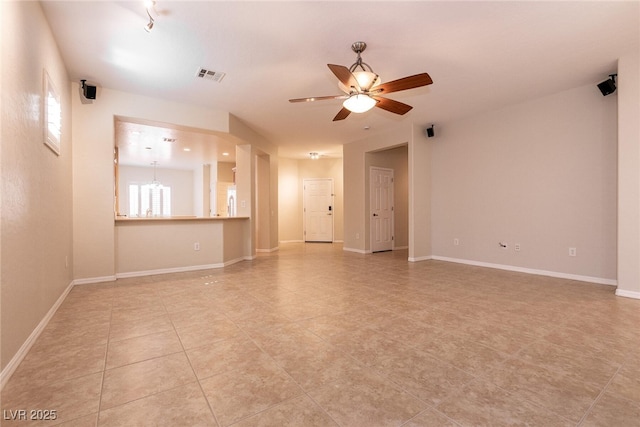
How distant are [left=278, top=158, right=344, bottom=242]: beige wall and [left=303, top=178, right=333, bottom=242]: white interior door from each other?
0.14 meters

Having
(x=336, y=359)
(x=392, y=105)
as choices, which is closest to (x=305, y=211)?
(x=392, y=105)

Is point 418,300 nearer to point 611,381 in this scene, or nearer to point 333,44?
point 611,381

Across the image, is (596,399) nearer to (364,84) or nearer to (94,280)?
(364,84)

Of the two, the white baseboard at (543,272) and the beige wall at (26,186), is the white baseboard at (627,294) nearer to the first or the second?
the white baseboard at (543,272)

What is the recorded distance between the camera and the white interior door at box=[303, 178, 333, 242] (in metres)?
9.52

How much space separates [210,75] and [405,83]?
8.01ft

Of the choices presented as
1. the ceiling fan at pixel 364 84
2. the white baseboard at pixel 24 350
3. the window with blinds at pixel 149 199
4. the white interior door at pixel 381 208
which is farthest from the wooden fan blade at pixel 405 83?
the window with blinds at pixel 149 199

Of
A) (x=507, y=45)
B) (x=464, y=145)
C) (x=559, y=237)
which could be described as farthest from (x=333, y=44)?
(x=559, y=237)

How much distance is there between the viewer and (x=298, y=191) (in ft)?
31.9

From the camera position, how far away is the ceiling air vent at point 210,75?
142 inches

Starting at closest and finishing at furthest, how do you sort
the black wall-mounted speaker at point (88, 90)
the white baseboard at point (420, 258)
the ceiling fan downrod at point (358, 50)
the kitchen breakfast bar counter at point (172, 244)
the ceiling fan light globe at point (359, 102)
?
1. the ceiling fan downrod at point (358, 50)
2. the ceiling fan light globe at point (359, 102)
3. the black wall-mounted speaker at point (88, 90)
4. the kitchen breakfast bar counter at point (172, 244)
5. the white baseboard at point (420, 258)

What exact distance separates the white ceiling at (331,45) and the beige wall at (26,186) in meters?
0.49

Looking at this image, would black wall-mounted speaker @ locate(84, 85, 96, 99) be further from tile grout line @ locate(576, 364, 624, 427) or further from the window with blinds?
the window with blinds

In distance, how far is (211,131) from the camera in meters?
5.04
